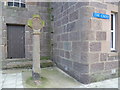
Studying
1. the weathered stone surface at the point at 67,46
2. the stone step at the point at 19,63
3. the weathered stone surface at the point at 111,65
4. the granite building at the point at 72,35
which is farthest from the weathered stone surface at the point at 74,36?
the stone step at the point at 19,63

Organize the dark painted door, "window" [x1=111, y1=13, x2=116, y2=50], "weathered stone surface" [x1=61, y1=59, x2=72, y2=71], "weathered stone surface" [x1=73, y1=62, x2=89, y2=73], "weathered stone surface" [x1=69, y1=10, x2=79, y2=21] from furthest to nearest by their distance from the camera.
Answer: the dark painted door < "weathered stone surface" [x1=61, y1=59, x2=72, y2=71] < "window" [x1=111, y1=13, x2=116, y2=50] < "weathered stone surface" [x1=69, y1=10, x2=79, y2=21] < "weathered stone surface" [x1=73, y1=62, x2=89, y2=73]

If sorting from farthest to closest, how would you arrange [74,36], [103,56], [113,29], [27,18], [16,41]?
[27,18], [16,41], [113,29], [74,36], [103,56]

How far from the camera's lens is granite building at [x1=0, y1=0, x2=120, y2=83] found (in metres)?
3.46

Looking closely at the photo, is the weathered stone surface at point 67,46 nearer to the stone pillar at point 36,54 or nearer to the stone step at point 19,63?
the stone pillar at point 36,54

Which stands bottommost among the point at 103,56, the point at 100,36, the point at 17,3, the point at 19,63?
the point at 19,63

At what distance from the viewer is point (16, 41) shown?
519cm

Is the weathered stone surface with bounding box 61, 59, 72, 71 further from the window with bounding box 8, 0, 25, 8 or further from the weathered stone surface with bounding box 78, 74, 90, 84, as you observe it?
the window with bounding box 8, 0, 25, 8

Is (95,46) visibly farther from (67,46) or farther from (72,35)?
(67,46)

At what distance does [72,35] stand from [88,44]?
2.63 ft

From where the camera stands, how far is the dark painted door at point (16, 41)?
201 inches

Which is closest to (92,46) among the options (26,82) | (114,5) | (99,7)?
(99,7)

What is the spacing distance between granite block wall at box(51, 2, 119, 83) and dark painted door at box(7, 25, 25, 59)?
215cm

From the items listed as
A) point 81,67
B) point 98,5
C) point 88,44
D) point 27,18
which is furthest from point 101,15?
point 27,18

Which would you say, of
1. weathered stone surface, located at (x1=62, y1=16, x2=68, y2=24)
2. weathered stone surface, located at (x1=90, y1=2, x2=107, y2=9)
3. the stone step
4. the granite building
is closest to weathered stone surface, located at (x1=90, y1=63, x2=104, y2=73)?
the granite building
